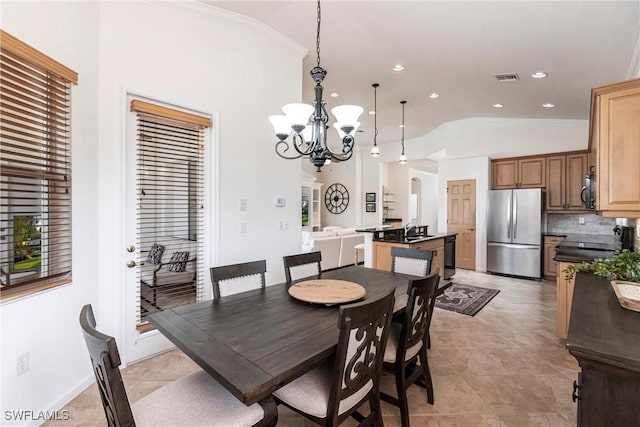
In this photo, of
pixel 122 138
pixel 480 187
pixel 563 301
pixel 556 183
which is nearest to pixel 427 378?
pixel 563 301

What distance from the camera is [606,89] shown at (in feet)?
6.85

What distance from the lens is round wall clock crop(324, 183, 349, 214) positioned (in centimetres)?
979

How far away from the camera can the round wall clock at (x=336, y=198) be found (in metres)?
9.79

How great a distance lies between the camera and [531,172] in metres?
5.91

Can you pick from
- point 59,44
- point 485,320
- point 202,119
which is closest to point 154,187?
point 202,119

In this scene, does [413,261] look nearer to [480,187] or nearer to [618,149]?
[618,149]

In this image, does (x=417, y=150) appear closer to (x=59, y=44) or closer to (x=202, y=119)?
(x=202, y=119)

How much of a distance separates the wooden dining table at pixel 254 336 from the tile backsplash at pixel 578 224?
17.9 feet

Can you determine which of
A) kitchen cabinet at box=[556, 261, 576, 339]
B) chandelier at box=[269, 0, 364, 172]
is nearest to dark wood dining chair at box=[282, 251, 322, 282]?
chandelier at box=[269, 0, 364, 172]

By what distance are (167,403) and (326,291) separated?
110 centimetres

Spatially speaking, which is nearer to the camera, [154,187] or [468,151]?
[154,187]

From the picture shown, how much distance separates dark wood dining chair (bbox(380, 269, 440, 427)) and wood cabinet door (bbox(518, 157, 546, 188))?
17.0 feet

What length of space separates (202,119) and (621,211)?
3.37m

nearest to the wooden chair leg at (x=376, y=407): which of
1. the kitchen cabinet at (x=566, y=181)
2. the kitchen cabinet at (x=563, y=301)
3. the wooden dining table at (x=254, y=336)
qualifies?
the wooden dining table at (x=254, y=336)
